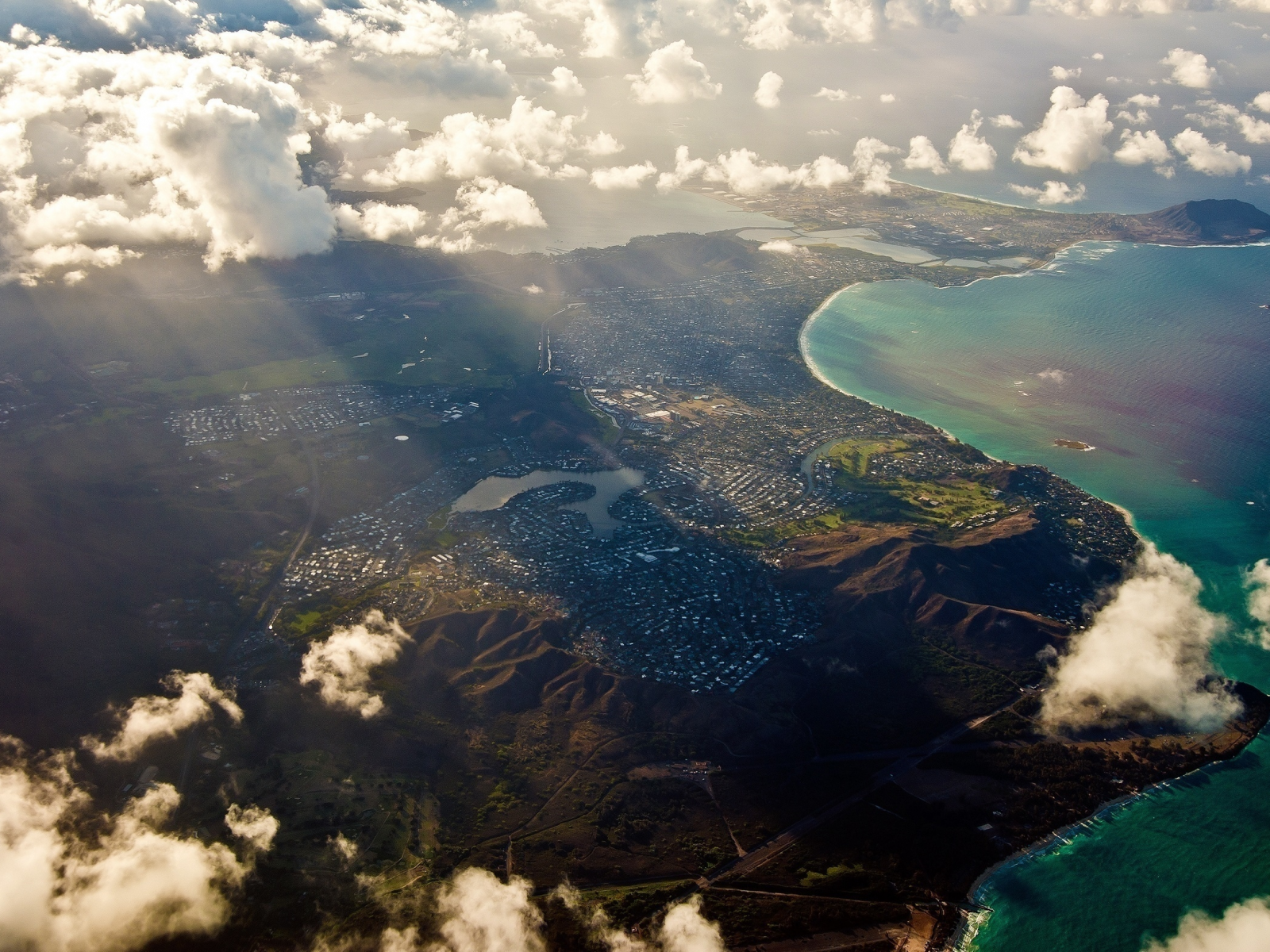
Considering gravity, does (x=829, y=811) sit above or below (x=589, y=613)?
above

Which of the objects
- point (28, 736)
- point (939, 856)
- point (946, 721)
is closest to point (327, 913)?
point (28, 736)

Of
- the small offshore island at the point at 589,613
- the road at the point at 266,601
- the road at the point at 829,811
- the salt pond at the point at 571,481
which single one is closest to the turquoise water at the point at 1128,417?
the small offshore island at the point at 589,613

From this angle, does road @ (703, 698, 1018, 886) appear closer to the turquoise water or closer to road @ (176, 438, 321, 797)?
the turquoise water

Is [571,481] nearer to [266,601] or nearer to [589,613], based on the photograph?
[589,613]

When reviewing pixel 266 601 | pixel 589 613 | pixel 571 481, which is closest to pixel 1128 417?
pixel 571 481

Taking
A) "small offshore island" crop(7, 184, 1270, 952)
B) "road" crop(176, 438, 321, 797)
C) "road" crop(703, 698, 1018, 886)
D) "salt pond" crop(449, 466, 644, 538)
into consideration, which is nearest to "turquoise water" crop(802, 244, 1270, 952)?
"small offshore island" crop(7, 184, 1270, 952)

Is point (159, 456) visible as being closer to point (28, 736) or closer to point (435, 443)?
point (435, 443)

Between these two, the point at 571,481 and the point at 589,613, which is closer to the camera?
the point at 589,613
